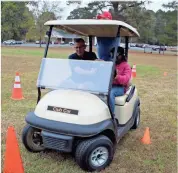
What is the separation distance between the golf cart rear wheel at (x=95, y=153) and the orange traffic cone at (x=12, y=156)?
66 cm

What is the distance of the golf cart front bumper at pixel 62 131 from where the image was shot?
3.16 metres

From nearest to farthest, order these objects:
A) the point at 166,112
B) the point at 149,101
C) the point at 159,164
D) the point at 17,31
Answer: the point at 159,164
the point at 166,112
the point at 149,101
the point at 17,31

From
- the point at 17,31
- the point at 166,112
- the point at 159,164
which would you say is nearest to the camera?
the point at 159,164

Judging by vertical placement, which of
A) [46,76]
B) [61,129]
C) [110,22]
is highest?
[110,22]

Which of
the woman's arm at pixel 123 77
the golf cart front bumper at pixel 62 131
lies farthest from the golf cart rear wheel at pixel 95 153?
the woman's arm at pixel 123 77

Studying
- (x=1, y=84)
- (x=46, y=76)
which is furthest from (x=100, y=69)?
(x=1, y=84)

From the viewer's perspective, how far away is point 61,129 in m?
3.18

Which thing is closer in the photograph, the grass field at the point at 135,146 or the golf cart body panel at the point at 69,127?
the golf cart body panel at the point at 69,127

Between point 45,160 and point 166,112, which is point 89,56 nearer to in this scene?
point 45,160

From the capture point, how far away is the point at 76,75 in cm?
374

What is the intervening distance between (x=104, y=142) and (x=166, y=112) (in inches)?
129

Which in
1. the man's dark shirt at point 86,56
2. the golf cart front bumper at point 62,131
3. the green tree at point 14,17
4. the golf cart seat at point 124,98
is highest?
the green tree at point 14,17

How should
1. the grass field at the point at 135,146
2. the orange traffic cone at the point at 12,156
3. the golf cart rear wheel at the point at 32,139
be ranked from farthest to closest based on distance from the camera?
the golf cart rear wheel at the point at 32,139 < the grass field at the point at 135,146 < the orange traffic cone at the point at 12,156

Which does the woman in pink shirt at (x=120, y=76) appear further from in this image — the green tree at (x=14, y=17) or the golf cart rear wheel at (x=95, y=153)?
the green tree at (x=14, y=17)
